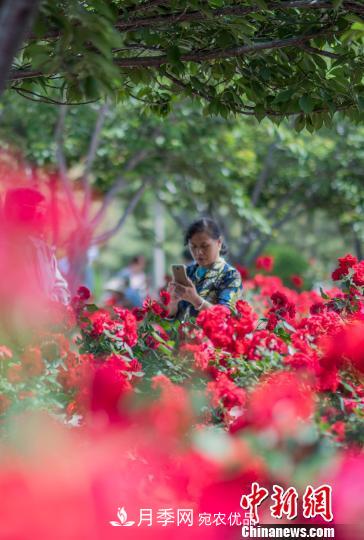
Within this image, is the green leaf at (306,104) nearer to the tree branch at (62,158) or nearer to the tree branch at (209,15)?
the tree branch at (209,15)

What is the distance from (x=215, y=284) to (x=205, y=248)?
0.23 meters

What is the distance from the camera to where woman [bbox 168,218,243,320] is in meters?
4.55

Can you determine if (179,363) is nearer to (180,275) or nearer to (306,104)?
(180,275)

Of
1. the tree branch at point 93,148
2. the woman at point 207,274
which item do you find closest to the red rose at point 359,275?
the woman at point 207,274

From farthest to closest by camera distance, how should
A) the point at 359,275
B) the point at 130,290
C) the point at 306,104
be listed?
the point at 130,290 < the point at 359,275 < the point at 306,104

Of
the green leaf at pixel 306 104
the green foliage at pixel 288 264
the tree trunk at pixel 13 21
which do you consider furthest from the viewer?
the green foliage at pixel 288 264

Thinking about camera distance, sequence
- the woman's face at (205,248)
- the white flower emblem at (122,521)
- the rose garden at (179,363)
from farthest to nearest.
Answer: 1. the woman's face at (205,248)
2. the white flower emblem at (122,521)
3. the rose garden at (179,363)

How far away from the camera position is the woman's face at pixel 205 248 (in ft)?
15.4

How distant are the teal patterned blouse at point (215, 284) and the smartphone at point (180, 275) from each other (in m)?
0.21

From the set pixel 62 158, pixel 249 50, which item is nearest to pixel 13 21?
pixel 249 50

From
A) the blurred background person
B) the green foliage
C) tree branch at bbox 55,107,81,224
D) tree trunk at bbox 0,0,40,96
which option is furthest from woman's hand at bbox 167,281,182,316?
the green foliage

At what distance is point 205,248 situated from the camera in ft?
15.4

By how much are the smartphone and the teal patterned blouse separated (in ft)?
0.70

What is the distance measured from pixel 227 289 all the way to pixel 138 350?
3.53ft
